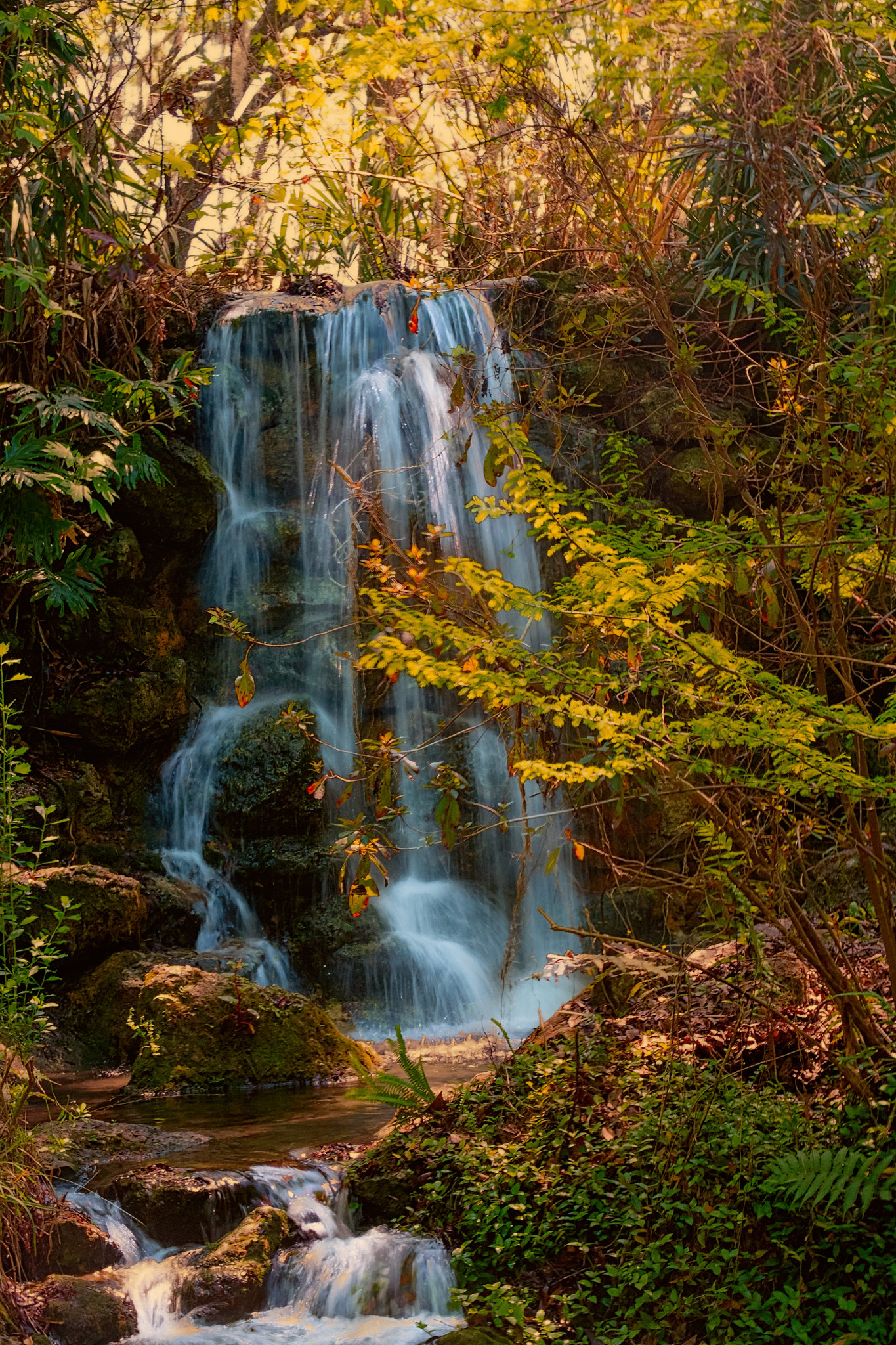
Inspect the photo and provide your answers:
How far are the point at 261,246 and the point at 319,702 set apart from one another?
6359 mm

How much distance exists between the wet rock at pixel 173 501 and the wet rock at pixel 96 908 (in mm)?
4263

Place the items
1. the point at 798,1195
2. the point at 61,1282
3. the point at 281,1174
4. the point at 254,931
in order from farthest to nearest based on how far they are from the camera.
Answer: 1. the point at 254,931
2. the point at 281,1174
3. the point at 61,1282
4. the point at 798,1195

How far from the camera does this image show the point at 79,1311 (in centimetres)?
399

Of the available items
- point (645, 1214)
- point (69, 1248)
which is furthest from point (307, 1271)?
point (645, 1214)

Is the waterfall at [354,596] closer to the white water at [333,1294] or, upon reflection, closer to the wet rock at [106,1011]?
the wet rock at [106,1011]

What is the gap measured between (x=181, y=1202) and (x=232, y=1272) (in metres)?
0.43

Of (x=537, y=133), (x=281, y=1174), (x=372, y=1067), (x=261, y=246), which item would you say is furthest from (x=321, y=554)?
(x=281, y=1174)

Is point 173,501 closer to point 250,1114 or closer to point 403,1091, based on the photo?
point 250,1114

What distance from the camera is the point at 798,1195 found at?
12.0 ft

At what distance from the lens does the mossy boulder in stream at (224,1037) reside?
7023 mm

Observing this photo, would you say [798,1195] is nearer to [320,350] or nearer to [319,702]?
[319,702]

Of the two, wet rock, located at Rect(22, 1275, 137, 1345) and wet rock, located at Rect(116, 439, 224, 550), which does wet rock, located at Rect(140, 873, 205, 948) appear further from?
wet rock, located at Rect(22, 1275, 137, 1345)

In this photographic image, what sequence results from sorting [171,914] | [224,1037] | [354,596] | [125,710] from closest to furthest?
[224,1037] < [171,914] < [125,710] < [354,596]

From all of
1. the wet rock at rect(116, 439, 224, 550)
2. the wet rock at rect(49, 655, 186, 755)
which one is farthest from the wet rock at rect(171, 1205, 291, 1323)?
the wet rock at rect(116, 439, 224, 550)
